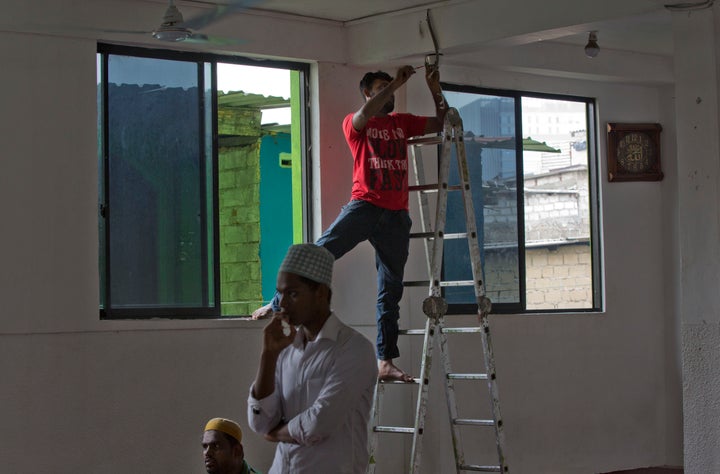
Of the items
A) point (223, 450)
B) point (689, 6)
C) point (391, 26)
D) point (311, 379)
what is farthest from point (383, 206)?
point (311, 379)

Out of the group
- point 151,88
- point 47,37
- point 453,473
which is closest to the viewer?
point 47,37

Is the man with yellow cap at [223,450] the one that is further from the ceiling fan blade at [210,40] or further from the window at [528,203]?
the window at [528,203]

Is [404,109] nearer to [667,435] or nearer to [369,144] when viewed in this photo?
[369,144]

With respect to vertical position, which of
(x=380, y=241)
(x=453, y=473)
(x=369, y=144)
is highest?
(x=369, y=144)

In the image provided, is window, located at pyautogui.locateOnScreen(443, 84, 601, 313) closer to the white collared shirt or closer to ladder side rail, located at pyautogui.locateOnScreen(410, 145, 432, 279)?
ladder side rail, located at pyautogui.locateOnScreen(410, 145, 432, 279)

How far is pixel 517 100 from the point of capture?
7.54 metres

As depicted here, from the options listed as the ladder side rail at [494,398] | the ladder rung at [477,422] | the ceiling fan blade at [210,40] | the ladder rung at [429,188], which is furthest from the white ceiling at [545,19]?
the ladder rung at [477,422]

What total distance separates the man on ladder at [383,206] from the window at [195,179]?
2.09ft

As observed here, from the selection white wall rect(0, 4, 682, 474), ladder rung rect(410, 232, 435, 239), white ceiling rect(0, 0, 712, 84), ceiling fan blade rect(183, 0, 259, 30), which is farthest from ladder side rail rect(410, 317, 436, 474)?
ceiling fan blade rect(183, 0, 259, 30)

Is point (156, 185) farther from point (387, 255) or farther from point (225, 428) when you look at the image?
point (225, 428)

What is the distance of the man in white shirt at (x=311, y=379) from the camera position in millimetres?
3170

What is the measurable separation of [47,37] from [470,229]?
2.47 meters

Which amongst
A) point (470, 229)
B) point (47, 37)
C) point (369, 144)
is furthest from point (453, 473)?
point (47, 37)

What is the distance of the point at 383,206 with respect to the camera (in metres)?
6.00
